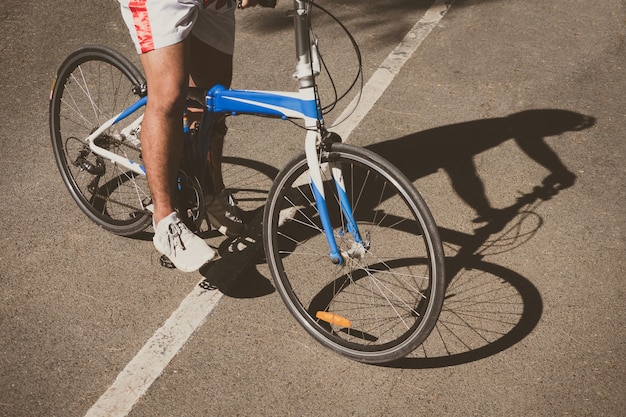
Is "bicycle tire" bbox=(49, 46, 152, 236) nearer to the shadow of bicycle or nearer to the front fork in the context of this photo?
the shadow of bicycle

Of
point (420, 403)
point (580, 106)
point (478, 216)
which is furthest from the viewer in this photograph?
point (580, 106)

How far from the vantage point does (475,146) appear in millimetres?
4523

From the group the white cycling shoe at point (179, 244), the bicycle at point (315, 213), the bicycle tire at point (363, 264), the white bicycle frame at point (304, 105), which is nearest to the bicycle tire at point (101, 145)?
the bicycle at point (315, 213)

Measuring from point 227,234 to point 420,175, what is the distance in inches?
51.1

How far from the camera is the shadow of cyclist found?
167 inches

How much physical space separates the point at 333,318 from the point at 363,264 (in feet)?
1.44

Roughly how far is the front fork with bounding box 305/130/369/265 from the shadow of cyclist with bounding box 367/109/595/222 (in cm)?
127

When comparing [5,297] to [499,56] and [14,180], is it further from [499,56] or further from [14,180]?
[499,56]

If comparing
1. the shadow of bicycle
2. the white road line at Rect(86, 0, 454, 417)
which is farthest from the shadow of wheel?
the white road line at Rect(86, 0, 454, 417)

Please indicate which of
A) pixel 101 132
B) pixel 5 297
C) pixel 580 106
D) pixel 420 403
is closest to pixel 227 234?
pixel 101 132

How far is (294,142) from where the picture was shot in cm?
458

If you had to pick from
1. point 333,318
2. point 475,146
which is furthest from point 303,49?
point 475,146

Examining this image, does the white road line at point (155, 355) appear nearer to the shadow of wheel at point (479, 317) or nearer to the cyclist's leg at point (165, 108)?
the cyclist's leg at point (165, 108)

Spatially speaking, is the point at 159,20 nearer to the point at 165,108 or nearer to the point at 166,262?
the point at 165,108
